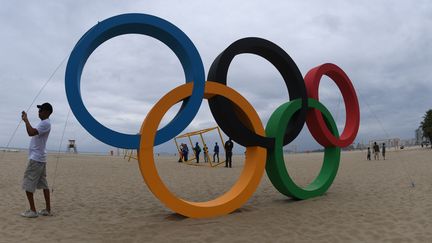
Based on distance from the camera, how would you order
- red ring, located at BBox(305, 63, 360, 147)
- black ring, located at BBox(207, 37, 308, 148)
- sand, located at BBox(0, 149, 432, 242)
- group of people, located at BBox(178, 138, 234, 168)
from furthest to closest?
group of people, located at BBox(178, 138, 234, 168) < red ring, located at BBox(305, 63, 360, 147) < black ring, located at BBox(207, 37, 308, 148) < sand, located at BBox(0, 149, 432, 242)

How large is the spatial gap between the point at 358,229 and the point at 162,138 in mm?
4025

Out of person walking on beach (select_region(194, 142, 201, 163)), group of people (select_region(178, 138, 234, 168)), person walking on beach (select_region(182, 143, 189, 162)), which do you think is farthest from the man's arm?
person walking on beach (select_region(182, 143, 189, 162))

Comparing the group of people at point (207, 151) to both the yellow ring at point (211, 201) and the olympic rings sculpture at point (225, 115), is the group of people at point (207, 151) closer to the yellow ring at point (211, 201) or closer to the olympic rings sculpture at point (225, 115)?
the olympic rings sculpture at point (225, 115)

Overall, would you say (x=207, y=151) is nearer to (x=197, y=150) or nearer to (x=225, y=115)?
(x=197, y=150)

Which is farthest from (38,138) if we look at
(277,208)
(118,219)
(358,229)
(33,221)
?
(358,229)

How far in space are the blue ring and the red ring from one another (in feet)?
11.8

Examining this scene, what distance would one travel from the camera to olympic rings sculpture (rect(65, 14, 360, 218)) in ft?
22.4

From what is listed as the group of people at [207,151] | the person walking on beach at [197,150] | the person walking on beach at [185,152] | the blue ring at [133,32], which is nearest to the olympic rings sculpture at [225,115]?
the blue ring at [133,32]

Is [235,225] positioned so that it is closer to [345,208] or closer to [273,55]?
[345,208]

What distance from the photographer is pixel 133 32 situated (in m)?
7.49

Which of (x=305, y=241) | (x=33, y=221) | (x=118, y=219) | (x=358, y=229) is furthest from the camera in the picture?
(x=118, y=219)

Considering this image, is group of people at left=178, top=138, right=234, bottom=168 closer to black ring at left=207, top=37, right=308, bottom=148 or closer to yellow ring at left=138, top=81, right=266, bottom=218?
black ring at left=207, top=37, right=308, bottom=148

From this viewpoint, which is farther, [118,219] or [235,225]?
[118,219]

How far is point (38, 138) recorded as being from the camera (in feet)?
22.7
